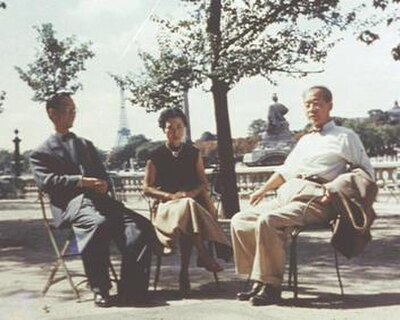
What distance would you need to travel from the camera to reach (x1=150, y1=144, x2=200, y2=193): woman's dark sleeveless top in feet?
Result: 20.1

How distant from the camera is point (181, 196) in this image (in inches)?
233

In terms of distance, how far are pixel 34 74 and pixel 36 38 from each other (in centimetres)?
207

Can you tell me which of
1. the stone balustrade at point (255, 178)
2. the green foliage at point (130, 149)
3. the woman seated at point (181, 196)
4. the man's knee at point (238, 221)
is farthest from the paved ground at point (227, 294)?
the green foliage at point (130, 149)

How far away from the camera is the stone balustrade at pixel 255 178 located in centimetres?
1988

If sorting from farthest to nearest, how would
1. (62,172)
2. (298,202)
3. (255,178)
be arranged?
(255,178)
(62,172)
(298,202)

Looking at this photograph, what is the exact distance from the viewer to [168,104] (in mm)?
13938

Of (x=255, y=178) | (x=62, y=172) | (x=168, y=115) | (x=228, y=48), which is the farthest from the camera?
(x=255, y=178)

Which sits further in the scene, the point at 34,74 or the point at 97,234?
the point at 34,74

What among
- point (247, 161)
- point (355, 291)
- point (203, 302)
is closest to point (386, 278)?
point (355, 291)

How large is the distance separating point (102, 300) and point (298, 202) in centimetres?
167

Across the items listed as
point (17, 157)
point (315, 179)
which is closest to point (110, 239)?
point (315, 179)

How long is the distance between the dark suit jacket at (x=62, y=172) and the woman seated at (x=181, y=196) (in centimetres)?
48

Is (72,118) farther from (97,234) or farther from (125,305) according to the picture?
(125,305)

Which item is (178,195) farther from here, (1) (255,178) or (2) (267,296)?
(1) (255,178)
